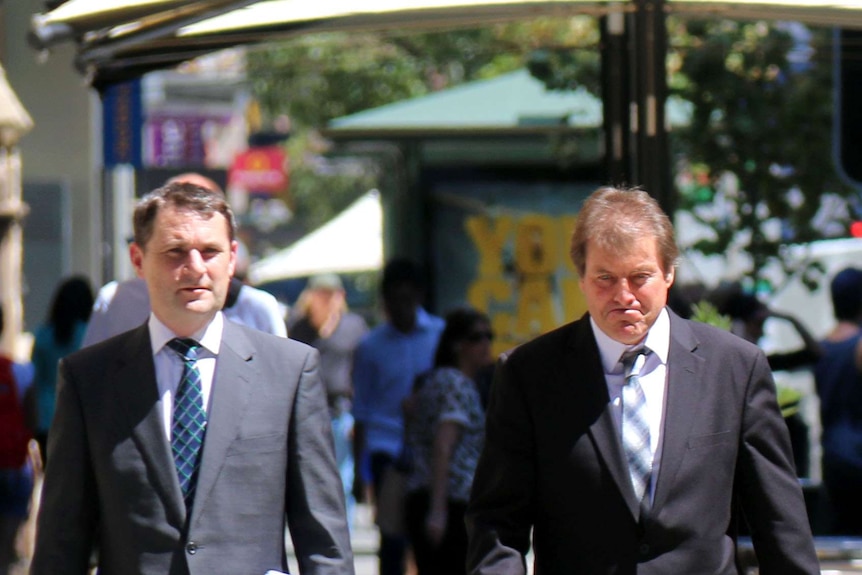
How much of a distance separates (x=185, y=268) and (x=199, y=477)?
0.54 meters

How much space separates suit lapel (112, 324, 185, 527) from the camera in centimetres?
389

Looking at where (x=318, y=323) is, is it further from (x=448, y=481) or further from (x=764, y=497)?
(x=764, y=497)

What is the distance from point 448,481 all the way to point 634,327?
142 inches

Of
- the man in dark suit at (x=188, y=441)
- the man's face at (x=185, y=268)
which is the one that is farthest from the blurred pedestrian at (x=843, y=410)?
the man's face at (x=185, y=268)

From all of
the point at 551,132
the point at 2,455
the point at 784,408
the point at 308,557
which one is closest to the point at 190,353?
the point at 308,557

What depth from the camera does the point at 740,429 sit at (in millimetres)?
3957

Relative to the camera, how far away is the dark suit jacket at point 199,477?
12.8ft

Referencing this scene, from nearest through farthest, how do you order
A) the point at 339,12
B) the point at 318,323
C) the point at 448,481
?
1. the point at 339,12
2. the point at 448,481
3. the point at 318,323

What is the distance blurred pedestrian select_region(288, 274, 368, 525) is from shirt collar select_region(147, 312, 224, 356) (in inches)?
345

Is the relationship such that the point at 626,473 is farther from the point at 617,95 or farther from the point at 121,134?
the point at 121,134

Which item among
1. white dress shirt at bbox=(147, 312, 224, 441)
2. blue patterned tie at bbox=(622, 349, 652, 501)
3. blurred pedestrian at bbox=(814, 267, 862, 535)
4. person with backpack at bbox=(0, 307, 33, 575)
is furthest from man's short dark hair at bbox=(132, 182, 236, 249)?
person with backpack at bbox=(0, 307, 33, 575)

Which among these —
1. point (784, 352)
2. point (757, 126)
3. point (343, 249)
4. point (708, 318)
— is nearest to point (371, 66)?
point (343, 249)

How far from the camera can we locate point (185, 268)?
13.3ft

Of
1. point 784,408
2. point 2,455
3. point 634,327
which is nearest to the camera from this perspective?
point 634,327
